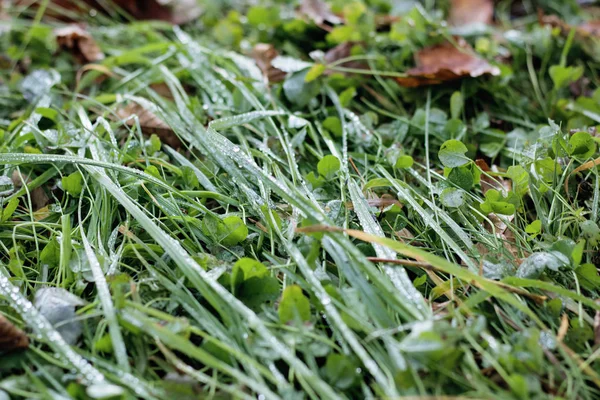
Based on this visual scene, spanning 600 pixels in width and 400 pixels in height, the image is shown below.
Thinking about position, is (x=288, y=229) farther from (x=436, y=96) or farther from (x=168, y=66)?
(x=168, y=66)

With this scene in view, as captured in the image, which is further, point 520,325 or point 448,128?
point 448,128

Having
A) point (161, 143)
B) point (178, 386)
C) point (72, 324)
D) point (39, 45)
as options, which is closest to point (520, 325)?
point (178, 386)

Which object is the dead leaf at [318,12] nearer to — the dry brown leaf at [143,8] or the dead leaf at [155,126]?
the dry brown leaf at [143,8]

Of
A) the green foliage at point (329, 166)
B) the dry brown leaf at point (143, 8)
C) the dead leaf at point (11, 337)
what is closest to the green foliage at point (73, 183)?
the dead leaf at point (11, 337)

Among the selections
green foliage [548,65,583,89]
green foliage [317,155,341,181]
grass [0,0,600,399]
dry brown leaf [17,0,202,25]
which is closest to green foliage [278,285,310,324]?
grass [0,0,600,399]

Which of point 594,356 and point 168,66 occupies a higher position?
point 168,66

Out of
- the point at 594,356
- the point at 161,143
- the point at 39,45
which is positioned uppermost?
the point at 39,45

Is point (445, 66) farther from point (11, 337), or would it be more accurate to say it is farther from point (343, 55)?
point (11, 337)
